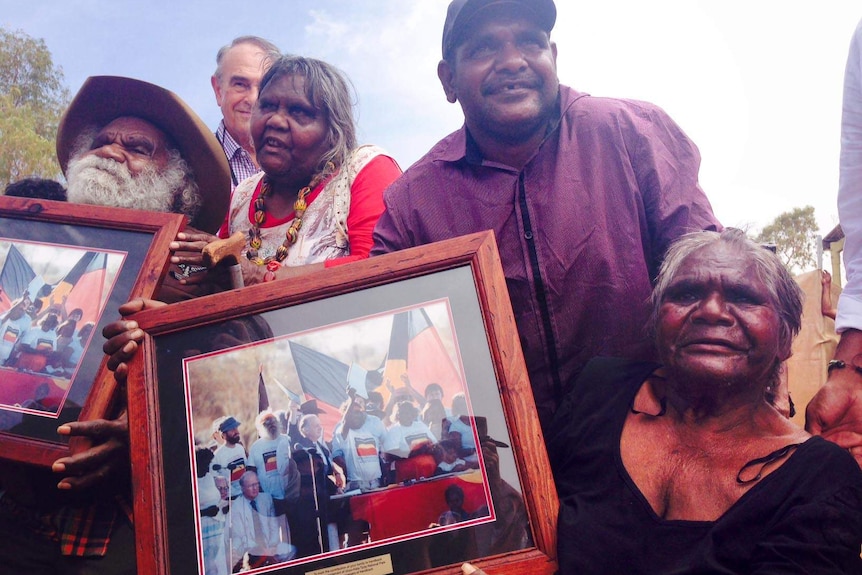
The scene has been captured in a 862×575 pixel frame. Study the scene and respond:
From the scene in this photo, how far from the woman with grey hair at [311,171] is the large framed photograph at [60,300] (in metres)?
0.66

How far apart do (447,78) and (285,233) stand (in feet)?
3.50

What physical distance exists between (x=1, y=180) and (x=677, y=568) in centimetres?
2476

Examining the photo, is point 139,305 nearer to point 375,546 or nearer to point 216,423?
point 216,423

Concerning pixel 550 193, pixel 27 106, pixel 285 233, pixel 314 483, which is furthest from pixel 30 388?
pixel 27 106

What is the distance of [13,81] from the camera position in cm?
2638

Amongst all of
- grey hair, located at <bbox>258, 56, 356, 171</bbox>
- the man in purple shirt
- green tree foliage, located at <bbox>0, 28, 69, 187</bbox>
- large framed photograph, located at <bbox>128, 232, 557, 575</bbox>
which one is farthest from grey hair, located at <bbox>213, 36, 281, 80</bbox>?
green tree foliage, located at <bbox>0, 28, 69, 187</bbox>

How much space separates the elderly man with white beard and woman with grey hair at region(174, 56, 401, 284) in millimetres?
255

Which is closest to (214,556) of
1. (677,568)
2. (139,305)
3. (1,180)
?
(139,305)

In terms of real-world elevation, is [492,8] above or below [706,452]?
above

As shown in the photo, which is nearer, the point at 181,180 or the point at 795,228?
the point at 181,180

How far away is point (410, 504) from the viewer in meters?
1.95

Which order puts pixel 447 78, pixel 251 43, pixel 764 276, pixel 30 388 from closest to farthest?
pixel 764 276 → pixel 30 388 → pixel 447 78 → pixel 251 43

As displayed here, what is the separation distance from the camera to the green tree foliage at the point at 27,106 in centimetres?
2198

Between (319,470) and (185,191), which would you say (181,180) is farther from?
(319,470)
